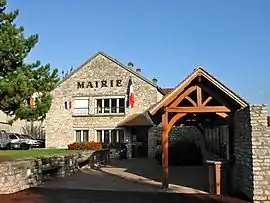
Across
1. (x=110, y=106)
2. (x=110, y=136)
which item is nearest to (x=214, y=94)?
(x=110, y=136)

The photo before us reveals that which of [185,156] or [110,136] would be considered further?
[110,136]

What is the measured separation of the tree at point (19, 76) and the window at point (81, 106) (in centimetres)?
1659

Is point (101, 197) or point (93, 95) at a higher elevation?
point (93, 95)

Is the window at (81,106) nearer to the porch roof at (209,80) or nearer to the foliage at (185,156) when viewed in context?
the foliage at (185,156)

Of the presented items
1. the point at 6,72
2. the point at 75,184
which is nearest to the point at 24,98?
the point at 6,72

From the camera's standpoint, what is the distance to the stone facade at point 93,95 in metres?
32.9

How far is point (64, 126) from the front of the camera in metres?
34.6

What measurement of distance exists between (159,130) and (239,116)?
62.2 ft

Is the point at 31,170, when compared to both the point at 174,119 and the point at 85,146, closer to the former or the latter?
the point at 174,119

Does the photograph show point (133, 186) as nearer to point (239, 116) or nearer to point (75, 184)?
point (75, 184)

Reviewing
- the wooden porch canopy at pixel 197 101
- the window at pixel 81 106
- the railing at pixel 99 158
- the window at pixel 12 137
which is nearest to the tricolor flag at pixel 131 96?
the window at pixel 81 106

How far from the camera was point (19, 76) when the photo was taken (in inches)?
622

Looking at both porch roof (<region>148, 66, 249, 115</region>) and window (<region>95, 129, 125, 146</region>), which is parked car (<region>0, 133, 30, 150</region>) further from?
porch roof (<region>148, 66, 249, 115</region>)

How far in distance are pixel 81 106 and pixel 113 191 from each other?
21709 mm
